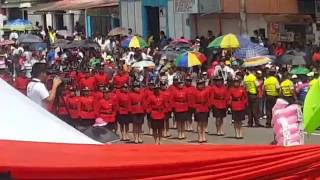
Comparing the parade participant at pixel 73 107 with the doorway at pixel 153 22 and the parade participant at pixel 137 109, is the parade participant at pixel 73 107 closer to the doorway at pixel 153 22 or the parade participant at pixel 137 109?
the parade participant at pixel 137 109

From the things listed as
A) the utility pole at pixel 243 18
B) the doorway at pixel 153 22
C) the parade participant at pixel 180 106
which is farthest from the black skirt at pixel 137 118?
the doorway at pixel 153 22

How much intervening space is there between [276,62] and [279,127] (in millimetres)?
12440

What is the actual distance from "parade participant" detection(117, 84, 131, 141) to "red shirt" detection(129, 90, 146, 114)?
0.09 metres

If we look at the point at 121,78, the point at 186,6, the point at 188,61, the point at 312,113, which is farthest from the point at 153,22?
the point at 312,113

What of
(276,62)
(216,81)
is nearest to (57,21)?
(276,62)

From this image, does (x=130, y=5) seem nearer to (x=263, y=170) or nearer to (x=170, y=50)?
(x=170, y=50)

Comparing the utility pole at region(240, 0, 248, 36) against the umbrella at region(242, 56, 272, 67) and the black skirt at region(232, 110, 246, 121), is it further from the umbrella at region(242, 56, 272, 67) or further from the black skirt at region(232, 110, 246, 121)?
the black skirt at region(232, 110, 246, 121)

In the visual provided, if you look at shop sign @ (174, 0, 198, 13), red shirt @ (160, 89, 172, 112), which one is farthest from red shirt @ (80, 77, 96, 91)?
shop sign @ (174, 0, 198, 13)

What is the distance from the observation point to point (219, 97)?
15.8m

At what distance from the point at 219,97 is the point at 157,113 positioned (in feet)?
5.21

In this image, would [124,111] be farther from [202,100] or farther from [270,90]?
[270,90]

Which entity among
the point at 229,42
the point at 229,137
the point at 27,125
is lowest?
the point at 229,137

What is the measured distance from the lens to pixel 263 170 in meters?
3.14

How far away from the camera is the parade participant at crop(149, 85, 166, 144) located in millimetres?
15117
